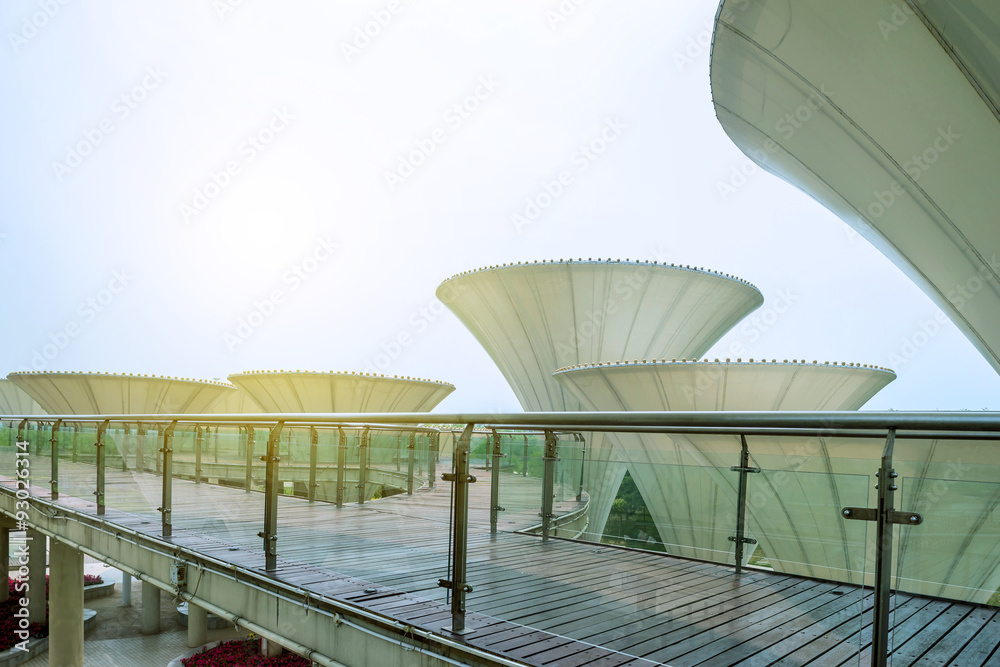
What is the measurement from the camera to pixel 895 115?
21.5 ft

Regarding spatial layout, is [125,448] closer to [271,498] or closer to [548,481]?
[271,498]

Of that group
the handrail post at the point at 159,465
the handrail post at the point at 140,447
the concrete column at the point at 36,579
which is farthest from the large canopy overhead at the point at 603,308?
the concrete column at the point at 36,579

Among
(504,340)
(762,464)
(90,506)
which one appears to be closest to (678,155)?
(504,340)

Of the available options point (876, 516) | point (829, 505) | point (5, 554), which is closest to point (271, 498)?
point (829, 505)

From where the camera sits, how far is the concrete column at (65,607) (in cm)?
1032

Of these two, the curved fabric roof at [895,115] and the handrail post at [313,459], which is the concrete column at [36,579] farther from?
the curved fabric roof at [895,115]

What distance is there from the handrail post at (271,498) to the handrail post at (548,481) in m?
1.81

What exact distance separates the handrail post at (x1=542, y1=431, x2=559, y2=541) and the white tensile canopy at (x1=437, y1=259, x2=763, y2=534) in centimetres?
1304

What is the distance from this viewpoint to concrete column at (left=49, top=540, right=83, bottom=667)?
10320mm

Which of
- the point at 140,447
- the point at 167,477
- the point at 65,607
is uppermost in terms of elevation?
the point at 140,447

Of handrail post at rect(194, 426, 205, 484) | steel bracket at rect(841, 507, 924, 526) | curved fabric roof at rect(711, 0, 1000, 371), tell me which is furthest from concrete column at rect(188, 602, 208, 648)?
steel bracket at rect(841, 507, 924, 526)

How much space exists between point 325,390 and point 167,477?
1512cm

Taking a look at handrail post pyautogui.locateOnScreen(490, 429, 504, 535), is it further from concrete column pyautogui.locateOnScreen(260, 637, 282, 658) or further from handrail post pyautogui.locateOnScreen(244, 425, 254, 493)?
concrete column pyautogui.locateOnScreen(260, 637, 282, 658)

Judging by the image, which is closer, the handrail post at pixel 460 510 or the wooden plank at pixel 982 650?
the wooden plank at pixel 982 650
